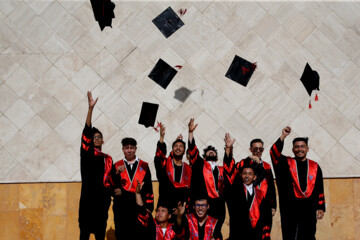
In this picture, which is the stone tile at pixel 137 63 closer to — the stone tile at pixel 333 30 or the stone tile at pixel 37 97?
the stone tile at pixel 37 97

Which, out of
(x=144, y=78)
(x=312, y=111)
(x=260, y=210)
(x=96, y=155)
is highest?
(x=144, y=78)

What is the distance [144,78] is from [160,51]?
0.52 metres

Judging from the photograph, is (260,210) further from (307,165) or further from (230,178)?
(307,165)

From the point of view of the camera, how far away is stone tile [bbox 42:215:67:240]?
7.29 m

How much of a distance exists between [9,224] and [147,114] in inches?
108

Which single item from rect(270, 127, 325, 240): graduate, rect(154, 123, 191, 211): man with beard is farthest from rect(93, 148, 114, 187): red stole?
rect(270, 127, 325, 240): graduate

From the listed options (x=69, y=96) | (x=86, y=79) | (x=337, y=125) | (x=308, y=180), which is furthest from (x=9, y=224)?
(x=337, y=125)

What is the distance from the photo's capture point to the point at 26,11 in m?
7.70

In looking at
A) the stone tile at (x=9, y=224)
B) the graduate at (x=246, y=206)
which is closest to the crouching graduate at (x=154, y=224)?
the graduate at (x=246, y=206)

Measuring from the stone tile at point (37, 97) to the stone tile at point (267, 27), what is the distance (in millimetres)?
3609

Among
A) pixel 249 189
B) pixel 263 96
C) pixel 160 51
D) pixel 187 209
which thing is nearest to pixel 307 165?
pixel 249 189

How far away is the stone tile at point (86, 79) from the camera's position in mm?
7590

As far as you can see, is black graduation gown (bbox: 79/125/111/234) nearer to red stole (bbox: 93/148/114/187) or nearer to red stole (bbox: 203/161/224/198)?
red stole (bbox: 93/148/114/187)

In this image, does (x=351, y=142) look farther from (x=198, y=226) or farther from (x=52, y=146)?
(x=52, y=146)
